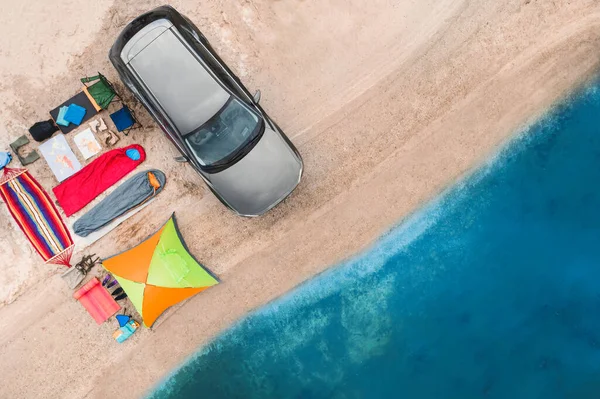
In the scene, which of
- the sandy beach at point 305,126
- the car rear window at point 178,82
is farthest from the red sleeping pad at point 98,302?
the car rear window at point 178,82

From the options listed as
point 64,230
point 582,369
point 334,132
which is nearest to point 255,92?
point 334,132

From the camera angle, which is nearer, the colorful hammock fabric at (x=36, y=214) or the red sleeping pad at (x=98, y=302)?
the colorful hammock fabric at (x=36, y=214)

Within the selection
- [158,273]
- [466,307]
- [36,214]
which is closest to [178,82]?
[158,273]

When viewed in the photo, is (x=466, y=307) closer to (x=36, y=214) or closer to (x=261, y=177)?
(x=261, y=177)

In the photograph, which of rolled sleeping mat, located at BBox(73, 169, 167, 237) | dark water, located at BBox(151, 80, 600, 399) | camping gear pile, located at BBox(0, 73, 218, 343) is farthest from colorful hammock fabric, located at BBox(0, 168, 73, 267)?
dark water, located at BBox(151, 80, 600, 399)

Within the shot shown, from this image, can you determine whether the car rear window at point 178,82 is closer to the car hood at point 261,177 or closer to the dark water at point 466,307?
the car hood at point 261,177

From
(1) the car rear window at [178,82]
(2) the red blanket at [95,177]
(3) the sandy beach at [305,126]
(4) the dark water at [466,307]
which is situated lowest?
(4) the dark water at [466,307]

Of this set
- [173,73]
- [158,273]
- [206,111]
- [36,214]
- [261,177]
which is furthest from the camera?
[36,214]

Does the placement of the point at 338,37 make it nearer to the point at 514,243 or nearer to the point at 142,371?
the point at 514,243
